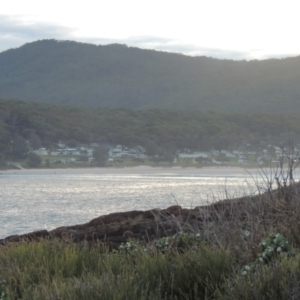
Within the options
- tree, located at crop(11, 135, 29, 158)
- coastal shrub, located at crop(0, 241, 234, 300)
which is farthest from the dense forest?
coastal shrub, located at crop(0, 241, 234, 300)

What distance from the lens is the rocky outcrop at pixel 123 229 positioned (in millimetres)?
8642

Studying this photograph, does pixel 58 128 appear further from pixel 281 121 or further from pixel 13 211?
pixel 13 211

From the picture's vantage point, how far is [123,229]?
919cm

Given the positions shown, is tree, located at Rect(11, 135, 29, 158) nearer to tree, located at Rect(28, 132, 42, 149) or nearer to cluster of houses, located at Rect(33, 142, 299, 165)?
tree, located at Rect(28, 132, 42, 149)

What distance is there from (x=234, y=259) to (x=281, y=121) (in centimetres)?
7124

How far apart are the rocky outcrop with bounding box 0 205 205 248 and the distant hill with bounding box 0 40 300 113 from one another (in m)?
78.9

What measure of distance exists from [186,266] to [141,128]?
80.2m

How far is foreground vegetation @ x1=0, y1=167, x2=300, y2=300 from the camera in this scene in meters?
4.79

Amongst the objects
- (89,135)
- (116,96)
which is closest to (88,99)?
(116,96)

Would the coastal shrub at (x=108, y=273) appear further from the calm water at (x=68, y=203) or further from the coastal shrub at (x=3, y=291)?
the calm water at (x=68, y=203)

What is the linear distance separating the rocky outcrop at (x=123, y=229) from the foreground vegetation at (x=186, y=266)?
1203mm

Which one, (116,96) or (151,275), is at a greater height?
(116,96)

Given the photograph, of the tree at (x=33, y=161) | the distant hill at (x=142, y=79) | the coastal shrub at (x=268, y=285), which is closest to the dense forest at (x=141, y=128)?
the tree at (x=33, y=161)

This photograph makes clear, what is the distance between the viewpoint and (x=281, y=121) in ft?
249
